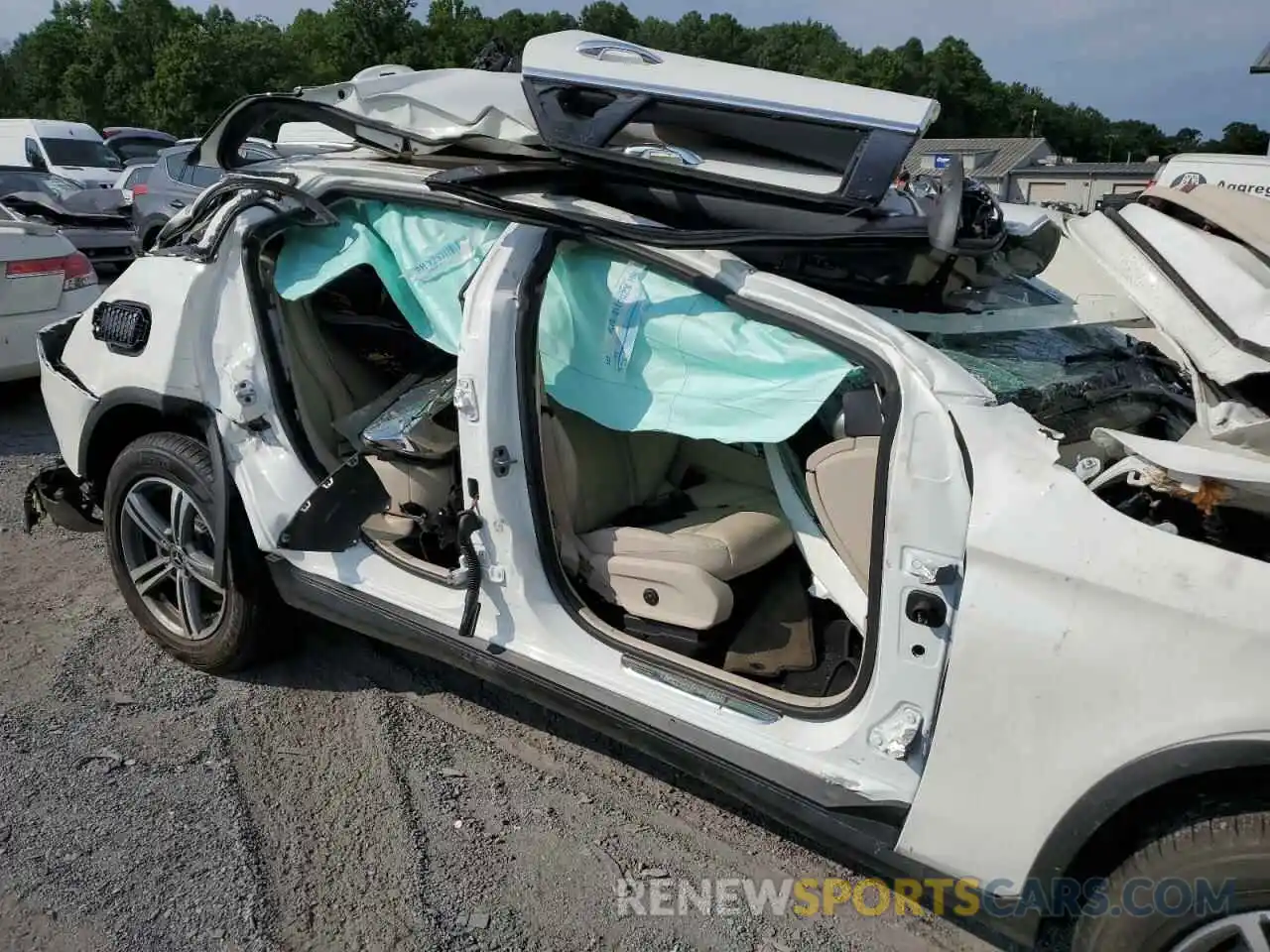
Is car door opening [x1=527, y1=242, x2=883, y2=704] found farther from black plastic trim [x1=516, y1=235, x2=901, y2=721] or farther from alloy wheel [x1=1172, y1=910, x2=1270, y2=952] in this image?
alloy wheel [x1=1172, y1=910, x2=1270, y2=952]

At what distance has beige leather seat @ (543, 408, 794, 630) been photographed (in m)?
2.55

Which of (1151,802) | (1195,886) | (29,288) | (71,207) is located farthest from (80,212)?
(1195,886)

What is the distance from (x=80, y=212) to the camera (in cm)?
1140

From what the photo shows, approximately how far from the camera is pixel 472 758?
9.81ft

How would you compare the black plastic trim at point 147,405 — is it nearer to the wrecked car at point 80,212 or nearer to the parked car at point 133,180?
the wrecked car at point 80,212

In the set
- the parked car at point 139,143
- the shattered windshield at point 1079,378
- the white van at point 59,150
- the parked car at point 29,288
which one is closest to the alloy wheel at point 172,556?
the shattered windshield at point 1079,378

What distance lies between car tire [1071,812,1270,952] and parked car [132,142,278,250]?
11511 mm

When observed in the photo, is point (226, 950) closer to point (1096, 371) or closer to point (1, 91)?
point (1096, 371)

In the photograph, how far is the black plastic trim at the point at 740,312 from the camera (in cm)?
195

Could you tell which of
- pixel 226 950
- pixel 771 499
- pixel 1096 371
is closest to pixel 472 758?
pixel 226 950

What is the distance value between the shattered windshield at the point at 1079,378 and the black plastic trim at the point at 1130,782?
719mm

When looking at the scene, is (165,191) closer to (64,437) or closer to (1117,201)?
(64,437)

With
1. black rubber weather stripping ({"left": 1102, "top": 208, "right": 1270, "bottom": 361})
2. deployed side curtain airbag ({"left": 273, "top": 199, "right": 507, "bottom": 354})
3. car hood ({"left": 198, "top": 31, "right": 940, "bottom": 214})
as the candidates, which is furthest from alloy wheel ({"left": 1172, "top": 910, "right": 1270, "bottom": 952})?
deployed side curtain airbag ({"left": 273, "top": 199, "right": 507, "bottom": 354})

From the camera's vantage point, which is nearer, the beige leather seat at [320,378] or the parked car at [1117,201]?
the parked car at [1117,201]
